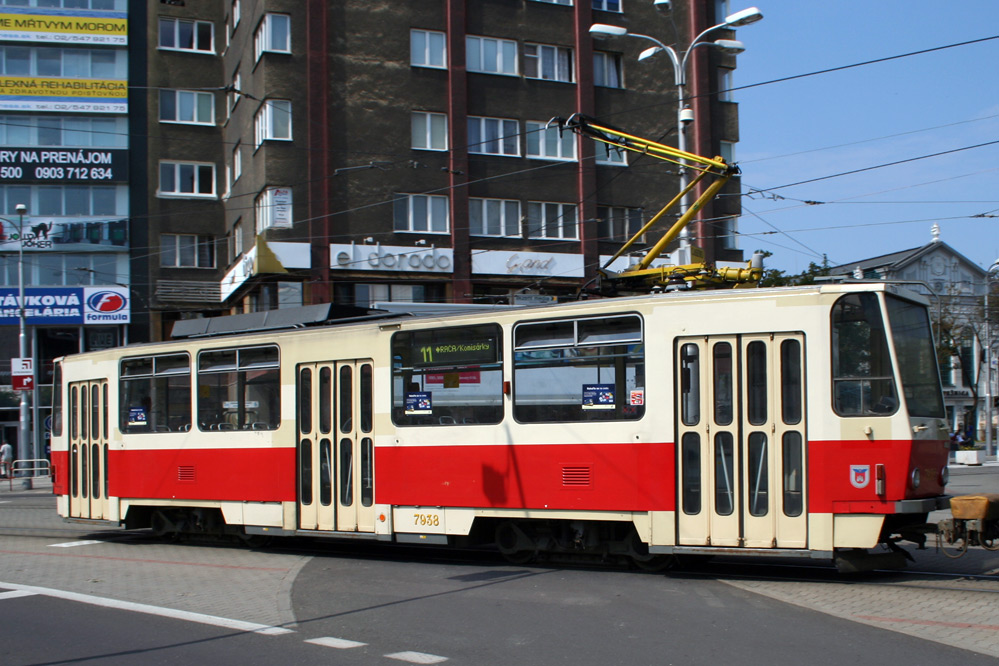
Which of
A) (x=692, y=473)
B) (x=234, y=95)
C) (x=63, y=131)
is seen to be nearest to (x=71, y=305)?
(x=63, y=131)

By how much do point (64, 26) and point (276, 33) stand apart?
14810 mm

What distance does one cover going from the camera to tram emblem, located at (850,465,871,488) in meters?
8.95

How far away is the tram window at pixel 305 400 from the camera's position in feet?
40.5

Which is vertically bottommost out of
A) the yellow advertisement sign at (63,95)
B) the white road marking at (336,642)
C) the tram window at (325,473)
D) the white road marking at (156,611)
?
the white road marking at (156,611)

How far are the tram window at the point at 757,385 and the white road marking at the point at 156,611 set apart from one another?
4649 mm

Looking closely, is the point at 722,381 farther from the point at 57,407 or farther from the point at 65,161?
the point at 65,161

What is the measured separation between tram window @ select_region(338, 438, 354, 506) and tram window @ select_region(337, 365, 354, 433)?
0.19 m

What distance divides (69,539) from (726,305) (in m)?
10.8

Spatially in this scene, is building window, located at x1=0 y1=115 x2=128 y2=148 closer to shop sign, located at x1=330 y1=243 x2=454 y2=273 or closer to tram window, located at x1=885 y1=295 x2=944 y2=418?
shop sign, located at x1=330 y1=243 x2=454 y2=273

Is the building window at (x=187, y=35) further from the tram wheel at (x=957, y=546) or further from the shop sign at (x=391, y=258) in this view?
the tram wheel at (x=957, y=546)

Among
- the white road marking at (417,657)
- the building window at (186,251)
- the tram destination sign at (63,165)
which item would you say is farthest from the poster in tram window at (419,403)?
the tram destination sign at (63,165)

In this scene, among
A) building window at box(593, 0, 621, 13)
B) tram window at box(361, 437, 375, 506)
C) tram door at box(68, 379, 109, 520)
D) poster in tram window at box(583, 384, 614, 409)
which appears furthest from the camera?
building window at box(593, 0, 621, 13)

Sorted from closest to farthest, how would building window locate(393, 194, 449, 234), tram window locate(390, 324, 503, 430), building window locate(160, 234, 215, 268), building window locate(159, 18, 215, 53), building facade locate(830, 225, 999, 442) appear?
1. tram window locate(390, 324, 503, 430)
2. building window locate(393, 194, 449, 234)
3. building window locate(160, 234, 215, 268)
4. building window locate(159, 18, 215, 53)
5. building facade locate(830, 225, 999, 442)

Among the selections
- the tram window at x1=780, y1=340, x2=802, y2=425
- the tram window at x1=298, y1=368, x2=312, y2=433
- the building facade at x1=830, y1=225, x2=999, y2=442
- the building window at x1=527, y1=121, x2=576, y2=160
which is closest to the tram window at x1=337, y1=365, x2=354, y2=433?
the tram window at x1=298, y1=368, x2=312, y2=433
